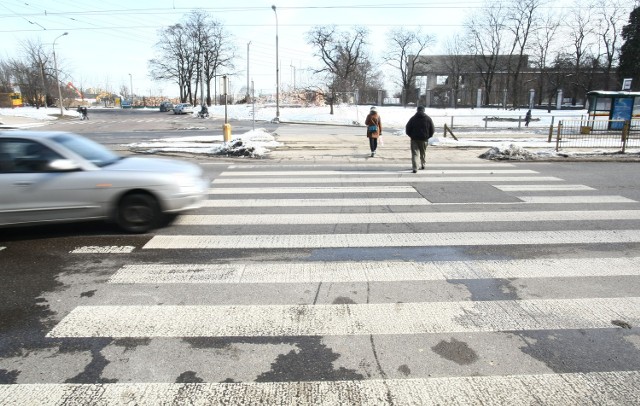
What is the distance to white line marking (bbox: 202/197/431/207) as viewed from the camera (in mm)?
7855

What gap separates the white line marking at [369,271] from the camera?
4.57 meters

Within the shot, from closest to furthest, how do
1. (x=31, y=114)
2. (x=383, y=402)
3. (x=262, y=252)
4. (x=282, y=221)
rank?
(x=383, y=402) < (x=262, y=252) < (x=282, y=221) < (x=31, y=114)

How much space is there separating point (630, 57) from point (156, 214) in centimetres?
6918

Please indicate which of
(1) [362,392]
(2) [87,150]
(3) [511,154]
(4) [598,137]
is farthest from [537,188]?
(4) [598,137]

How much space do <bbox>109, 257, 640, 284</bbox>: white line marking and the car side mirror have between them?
1983mm

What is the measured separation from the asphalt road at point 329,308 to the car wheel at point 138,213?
0.56 feet

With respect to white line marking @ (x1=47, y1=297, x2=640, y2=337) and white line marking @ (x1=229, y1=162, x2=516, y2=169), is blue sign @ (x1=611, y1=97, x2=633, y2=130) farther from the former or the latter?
white line marking @ (x1=47, y1=297, x2=640, y2=337)

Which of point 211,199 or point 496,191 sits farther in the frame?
point 496,191

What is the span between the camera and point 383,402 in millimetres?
2680

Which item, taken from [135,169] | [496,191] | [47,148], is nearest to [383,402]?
[135,169]

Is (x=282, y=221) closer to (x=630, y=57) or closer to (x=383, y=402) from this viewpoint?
(x=383, y=402)


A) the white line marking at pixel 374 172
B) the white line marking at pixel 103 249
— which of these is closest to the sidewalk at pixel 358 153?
the white line marking at pixel 374 172

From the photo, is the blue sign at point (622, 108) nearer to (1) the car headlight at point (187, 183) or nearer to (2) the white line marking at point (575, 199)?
(2) the white line marking at point (575, 199)

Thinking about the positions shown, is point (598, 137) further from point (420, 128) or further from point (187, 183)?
point (187, 183)
